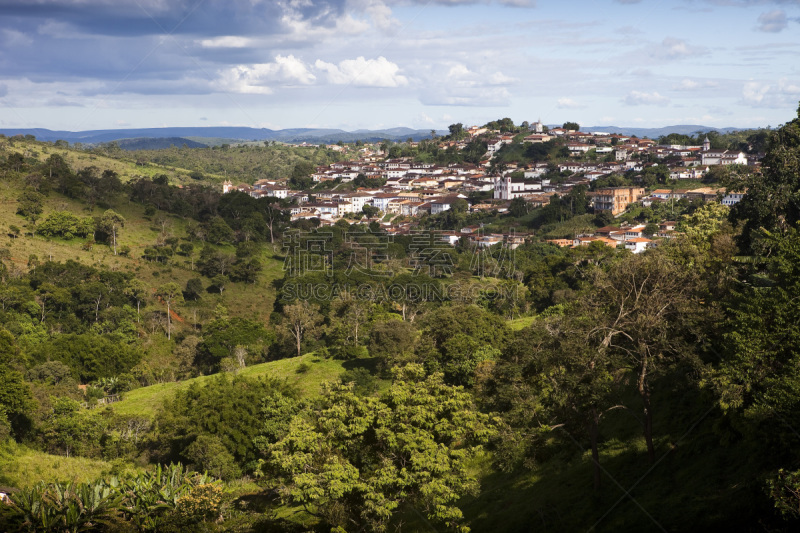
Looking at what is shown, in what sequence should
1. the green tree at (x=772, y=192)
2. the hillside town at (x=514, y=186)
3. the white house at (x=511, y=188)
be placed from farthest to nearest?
the white house at (x=511, y=188)
the hillside town at (x=514, y=186)
the green tree at (x=772, y=192)

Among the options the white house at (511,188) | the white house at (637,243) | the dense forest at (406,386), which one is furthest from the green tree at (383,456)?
the white house at (511,188)

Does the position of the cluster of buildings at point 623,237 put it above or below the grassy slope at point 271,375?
above

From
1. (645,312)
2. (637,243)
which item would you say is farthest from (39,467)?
(637,243)

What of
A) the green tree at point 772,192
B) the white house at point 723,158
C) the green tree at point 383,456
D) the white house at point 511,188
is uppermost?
the white house at point 723,158

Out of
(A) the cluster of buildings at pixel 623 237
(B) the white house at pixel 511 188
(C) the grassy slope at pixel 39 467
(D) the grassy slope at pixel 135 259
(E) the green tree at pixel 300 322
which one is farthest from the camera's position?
(B) the white house at pixel 511 188

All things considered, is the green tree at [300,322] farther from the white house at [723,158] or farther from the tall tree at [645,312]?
the white house at [723,158]

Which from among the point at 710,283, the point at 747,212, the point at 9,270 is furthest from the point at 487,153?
the point at 710,283
